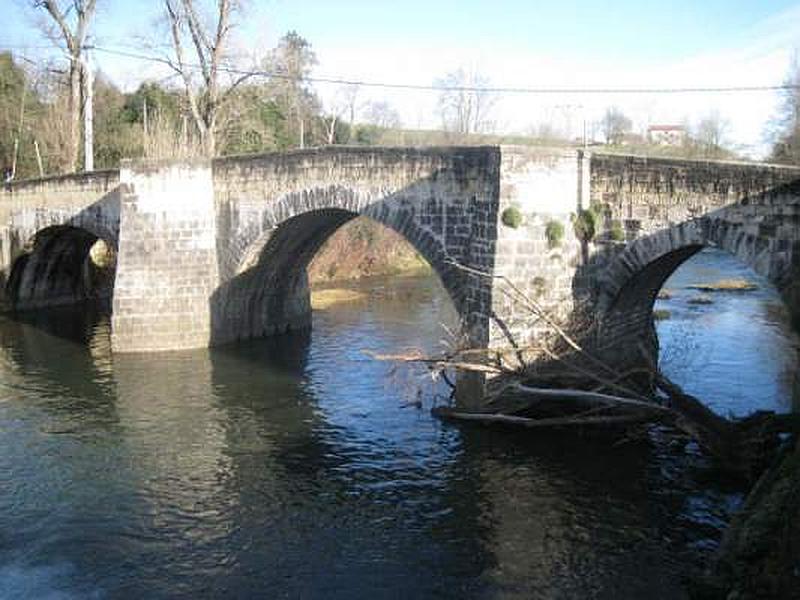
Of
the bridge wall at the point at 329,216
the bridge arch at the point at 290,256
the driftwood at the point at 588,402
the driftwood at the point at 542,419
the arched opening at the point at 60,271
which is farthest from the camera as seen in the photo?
the arched opening at the point at 60,271

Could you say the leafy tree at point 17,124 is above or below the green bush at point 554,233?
above

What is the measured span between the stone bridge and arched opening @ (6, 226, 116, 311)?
91.3 inches

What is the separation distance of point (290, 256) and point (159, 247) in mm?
3886

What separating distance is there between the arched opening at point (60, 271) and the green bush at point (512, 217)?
18483 millimetres

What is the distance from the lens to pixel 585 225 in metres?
15.4

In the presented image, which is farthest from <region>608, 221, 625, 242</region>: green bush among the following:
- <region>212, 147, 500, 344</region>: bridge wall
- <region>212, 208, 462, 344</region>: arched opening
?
<region>212, 208, 462, 344</region>: arched opening

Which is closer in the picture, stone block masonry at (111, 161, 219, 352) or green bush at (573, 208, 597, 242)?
green bush at (573, 208, 597, 242)

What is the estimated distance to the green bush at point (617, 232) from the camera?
14.9m

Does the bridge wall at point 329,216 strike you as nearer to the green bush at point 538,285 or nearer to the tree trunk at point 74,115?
the green bush at point 538,285

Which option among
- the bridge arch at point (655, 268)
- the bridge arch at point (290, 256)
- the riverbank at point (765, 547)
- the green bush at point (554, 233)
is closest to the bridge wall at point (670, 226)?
the bridge arch at point (655, 268)

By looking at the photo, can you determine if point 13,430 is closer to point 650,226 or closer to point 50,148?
point 650,226

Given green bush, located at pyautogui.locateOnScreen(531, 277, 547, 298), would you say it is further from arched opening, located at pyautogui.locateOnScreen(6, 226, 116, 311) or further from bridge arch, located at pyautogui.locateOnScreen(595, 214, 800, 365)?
arched opening, located at pyautogui.locateOnScreen(6, 226, 116, 311)

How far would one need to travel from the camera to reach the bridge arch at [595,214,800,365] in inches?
486

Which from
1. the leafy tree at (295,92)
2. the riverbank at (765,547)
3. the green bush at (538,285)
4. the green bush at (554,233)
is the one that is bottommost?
the riverbank at (765,547)
